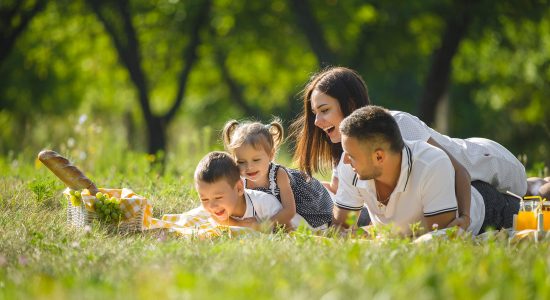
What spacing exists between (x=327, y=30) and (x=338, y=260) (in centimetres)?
1714

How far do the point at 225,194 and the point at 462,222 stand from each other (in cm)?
170

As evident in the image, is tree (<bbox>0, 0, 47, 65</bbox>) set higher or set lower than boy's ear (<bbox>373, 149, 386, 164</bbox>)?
higher

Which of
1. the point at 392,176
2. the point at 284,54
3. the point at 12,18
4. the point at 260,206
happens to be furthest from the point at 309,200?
the point at 284,54

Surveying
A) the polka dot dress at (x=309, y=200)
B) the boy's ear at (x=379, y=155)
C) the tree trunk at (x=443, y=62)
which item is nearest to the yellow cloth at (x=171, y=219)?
the polka dot dress at (x=309, y=200)

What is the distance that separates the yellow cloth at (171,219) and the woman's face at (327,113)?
113cm

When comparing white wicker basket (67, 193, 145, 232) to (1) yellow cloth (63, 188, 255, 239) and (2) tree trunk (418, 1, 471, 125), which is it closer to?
(1) yellow cloth (63, 188, 255, 239)

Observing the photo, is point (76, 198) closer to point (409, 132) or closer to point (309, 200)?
point (309, 200)

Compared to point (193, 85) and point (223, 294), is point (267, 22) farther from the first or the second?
point (223, 294)

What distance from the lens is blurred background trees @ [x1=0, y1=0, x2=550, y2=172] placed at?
1673cm

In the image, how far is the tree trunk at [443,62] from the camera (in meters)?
15.4

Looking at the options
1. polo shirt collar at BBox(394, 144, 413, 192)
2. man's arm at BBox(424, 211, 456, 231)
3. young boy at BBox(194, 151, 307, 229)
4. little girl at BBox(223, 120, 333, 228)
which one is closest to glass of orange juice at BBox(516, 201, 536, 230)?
man's arm at BBox(424, 211, 456, 231)

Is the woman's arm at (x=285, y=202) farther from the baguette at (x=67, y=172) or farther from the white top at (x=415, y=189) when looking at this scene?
the baguette at (x=67, y=172)

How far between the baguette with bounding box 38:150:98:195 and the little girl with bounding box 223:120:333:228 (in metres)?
1.13

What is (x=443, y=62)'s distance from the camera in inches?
603
